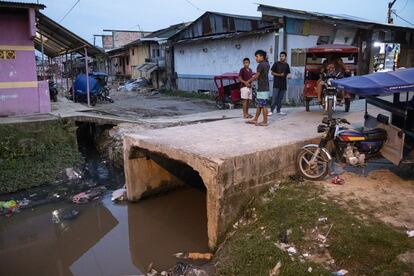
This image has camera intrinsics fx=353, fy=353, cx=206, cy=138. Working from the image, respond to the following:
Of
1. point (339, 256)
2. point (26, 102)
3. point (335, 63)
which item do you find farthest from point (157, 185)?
point (26, 102)

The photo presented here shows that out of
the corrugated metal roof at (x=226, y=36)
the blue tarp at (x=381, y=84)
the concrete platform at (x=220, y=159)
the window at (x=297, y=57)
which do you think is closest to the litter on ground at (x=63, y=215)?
the concrete platform at (x=220, y=159)

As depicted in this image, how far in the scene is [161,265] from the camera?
205 inches

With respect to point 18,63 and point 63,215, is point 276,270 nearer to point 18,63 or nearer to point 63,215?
point 63,215

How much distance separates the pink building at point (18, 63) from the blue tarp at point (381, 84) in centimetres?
940

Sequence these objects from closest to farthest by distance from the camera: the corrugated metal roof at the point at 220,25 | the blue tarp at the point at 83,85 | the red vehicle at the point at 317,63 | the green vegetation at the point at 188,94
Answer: the red vehicle at the point at 317,63, the corrugated metal roof at the point at 220,25, the blue tarp at the point at 83,85, the green vegetation at the point at 188,94

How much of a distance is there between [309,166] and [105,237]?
3735 mm

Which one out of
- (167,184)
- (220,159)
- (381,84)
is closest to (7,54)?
(167,184)

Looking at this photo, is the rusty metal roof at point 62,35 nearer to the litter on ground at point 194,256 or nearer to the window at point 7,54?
the window at point 7,54

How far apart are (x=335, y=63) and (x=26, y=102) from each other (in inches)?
376

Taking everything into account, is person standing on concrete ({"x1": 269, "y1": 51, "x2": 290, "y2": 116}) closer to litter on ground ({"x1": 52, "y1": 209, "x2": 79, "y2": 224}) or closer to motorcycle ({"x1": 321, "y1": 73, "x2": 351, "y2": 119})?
motorcycle ({"x1": 321, "y1": 73, "x2": 351, "y2": 119})

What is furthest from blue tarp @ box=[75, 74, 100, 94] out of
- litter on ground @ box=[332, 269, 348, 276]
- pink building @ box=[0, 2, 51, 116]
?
litter on ground @ box=[332, 269, 348, 276]

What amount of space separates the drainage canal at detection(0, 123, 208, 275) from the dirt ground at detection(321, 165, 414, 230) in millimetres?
2340

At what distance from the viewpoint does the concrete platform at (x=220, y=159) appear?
199 inches

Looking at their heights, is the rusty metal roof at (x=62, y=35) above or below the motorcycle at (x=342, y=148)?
above
